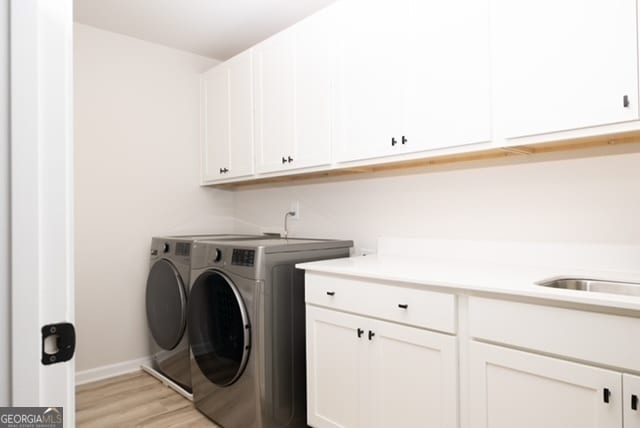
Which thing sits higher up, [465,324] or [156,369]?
[465,324]

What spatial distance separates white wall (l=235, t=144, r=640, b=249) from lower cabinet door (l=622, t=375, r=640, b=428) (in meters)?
0.69

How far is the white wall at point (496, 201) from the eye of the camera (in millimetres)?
1567

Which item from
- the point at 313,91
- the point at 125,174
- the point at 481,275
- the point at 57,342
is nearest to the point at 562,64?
the point at 481,275

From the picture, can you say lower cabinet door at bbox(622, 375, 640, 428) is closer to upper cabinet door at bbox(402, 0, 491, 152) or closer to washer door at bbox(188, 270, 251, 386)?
upper cabinet door at bbox(402, 0, 491, 152)

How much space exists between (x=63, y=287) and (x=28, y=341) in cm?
9

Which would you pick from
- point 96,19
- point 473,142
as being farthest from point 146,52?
point 473,142

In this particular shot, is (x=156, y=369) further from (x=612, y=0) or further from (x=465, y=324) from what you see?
(x=612, y=0)

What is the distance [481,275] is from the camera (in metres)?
1.50

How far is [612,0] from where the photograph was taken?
129cm

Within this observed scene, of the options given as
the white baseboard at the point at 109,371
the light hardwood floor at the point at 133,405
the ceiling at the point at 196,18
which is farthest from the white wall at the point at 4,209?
the white baseboard at the point at 109,371

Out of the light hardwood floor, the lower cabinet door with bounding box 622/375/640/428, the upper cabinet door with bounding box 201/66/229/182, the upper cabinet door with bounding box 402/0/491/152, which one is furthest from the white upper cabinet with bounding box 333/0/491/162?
the light hardwood floor

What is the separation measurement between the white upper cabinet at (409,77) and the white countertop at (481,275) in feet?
1.71

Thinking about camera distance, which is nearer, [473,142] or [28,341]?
[28,341]

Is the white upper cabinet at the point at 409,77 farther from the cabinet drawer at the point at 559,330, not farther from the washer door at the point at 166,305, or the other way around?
the washer door at the point at 166,305
